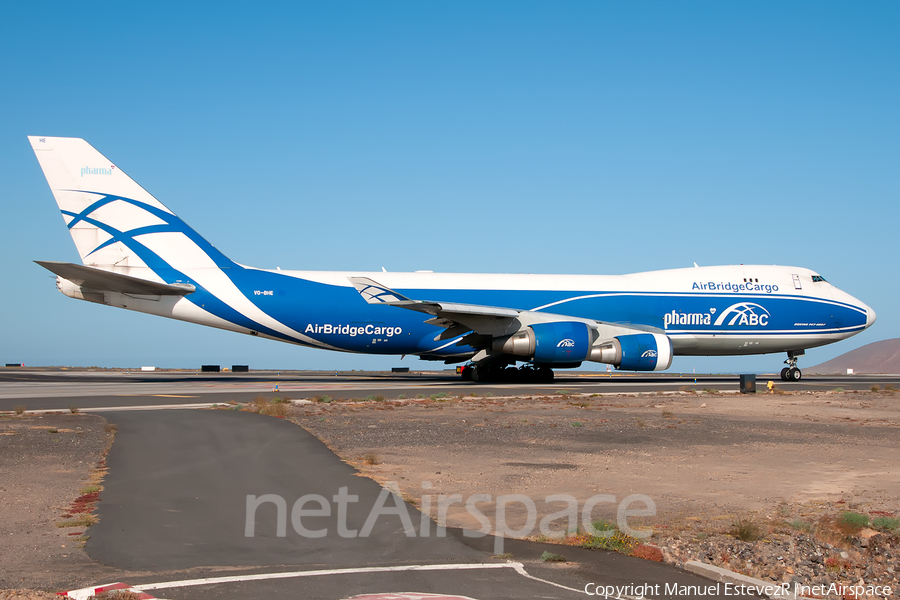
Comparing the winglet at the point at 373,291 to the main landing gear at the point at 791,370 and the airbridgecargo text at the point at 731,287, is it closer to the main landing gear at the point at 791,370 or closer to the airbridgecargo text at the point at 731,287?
the airbridgecargo text at the point at 731,287

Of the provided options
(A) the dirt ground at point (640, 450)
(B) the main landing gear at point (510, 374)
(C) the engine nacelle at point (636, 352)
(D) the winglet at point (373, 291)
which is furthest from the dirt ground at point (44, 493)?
(C) the engine nacelle at point (636, 352)

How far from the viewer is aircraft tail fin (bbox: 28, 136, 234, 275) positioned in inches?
1139

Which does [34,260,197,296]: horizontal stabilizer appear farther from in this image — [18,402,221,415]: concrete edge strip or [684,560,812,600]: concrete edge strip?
[684,560,812,600]: concrete edge strip

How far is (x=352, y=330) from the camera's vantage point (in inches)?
1174

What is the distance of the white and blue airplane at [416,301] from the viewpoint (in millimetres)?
28297

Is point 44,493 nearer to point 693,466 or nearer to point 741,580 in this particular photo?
point 741,580

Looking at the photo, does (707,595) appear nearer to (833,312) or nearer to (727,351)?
Result: (727,351)

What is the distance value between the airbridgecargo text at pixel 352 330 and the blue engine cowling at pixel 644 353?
956 centimetres

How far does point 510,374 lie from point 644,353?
620 centimetres

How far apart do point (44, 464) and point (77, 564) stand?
18.8 ft

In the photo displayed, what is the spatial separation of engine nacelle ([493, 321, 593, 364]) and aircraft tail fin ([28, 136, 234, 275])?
1385cm

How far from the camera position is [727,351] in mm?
32594

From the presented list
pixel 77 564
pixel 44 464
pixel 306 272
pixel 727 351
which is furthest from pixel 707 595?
pixel 727 351
